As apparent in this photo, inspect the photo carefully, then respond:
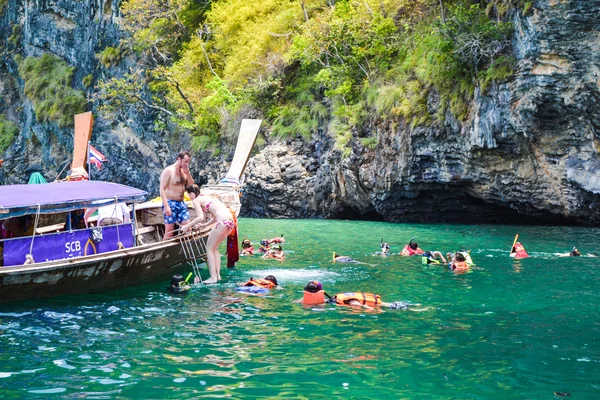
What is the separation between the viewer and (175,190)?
1289 centimetres

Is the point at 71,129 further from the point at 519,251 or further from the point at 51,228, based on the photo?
the point at 519,251

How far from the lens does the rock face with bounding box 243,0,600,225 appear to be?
67.0 feet

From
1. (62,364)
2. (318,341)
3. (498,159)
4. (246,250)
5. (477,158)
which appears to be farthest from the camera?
(477,158)

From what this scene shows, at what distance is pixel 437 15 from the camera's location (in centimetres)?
2778

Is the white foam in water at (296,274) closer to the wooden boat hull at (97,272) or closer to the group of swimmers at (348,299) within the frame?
the wooden boat hull at (97,272)

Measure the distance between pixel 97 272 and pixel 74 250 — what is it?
608 millimetres

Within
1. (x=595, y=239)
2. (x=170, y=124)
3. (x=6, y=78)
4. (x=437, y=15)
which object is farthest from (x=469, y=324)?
(x=6, y=78)

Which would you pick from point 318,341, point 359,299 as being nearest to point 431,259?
point 359,299

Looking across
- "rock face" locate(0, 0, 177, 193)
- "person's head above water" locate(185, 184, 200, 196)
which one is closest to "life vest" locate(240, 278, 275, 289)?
"person's head above water" locate(185, 184, 200, 196)

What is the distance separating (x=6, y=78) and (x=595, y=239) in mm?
52798

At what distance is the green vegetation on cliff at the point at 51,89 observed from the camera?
1881 inches

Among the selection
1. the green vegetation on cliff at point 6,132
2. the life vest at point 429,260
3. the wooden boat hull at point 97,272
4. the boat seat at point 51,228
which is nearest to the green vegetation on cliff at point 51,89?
the green vegetation on cliff at point 6,132

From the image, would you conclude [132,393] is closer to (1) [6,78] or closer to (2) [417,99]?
(2) [417,99]

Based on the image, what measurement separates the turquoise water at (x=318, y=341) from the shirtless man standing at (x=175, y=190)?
1.47m
